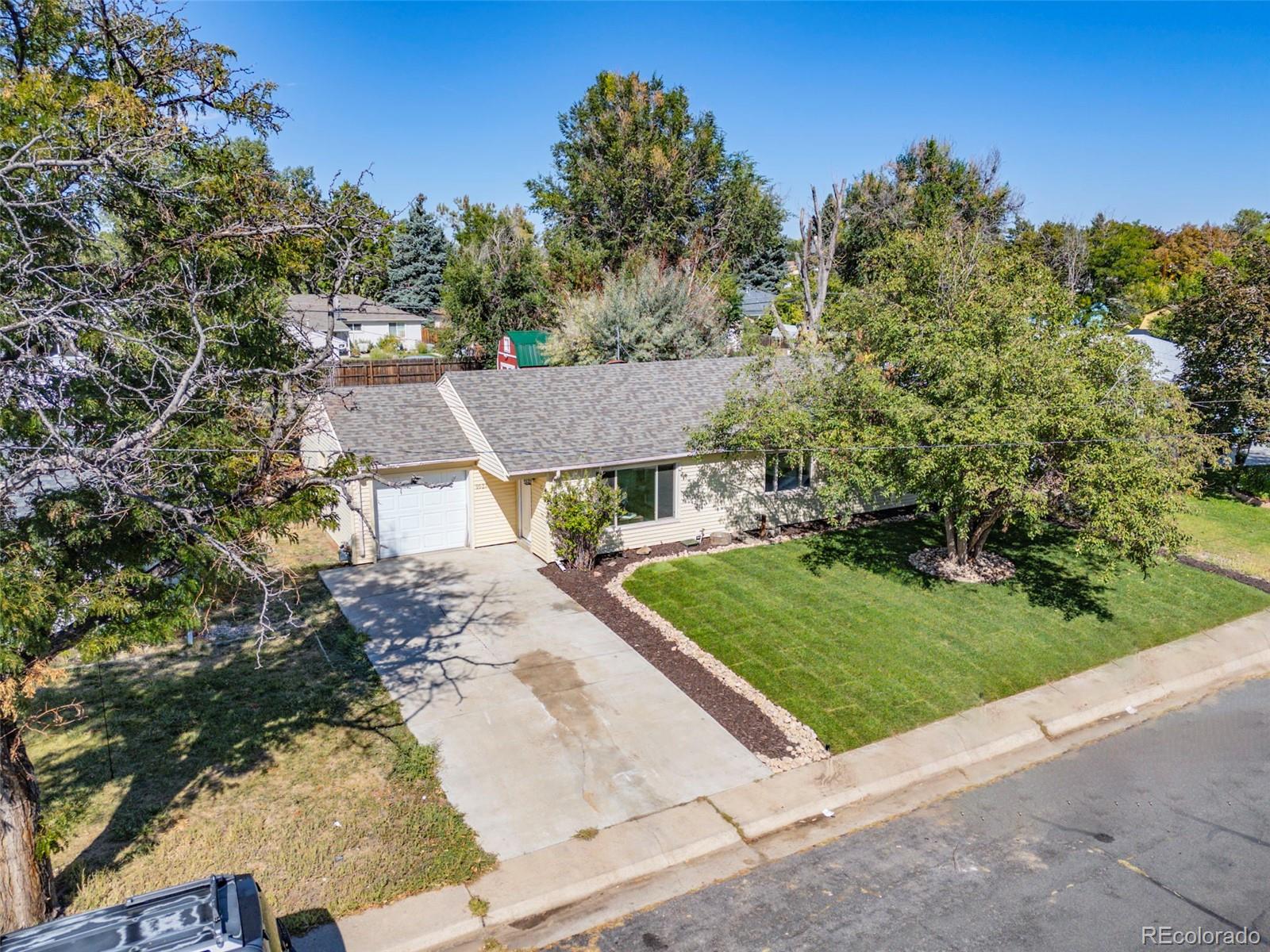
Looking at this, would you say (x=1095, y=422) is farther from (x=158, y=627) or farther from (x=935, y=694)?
(x=158, y=627)

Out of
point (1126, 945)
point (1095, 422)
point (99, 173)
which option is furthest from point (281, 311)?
point (1095, 422)

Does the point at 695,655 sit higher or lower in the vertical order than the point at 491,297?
lower

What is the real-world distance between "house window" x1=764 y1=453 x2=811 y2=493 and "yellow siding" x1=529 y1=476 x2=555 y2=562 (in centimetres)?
531

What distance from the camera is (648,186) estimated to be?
3878cm

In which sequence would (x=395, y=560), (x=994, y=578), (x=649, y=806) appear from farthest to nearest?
(x=395, y=560) → (x=994, y=578) → (x=649, y=806)

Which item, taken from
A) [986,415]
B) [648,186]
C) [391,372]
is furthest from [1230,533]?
[648,186]

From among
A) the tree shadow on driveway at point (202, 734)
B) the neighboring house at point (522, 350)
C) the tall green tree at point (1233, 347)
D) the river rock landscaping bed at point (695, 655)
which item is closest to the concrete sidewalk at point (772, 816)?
the river rock landscaping bed at point (695, 655)

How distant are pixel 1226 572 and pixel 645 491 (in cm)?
1227

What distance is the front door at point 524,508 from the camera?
16.8m

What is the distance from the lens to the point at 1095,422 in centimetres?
1161

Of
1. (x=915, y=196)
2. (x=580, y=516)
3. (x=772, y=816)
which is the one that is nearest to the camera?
(x=772, y=816)

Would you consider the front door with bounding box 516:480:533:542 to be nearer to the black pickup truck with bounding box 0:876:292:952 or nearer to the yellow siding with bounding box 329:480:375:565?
the yellow siding with bounding box 329:480:375:565

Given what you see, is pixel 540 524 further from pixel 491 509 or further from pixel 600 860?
pixel 600 860

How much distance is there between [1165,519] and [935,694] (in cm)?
453
